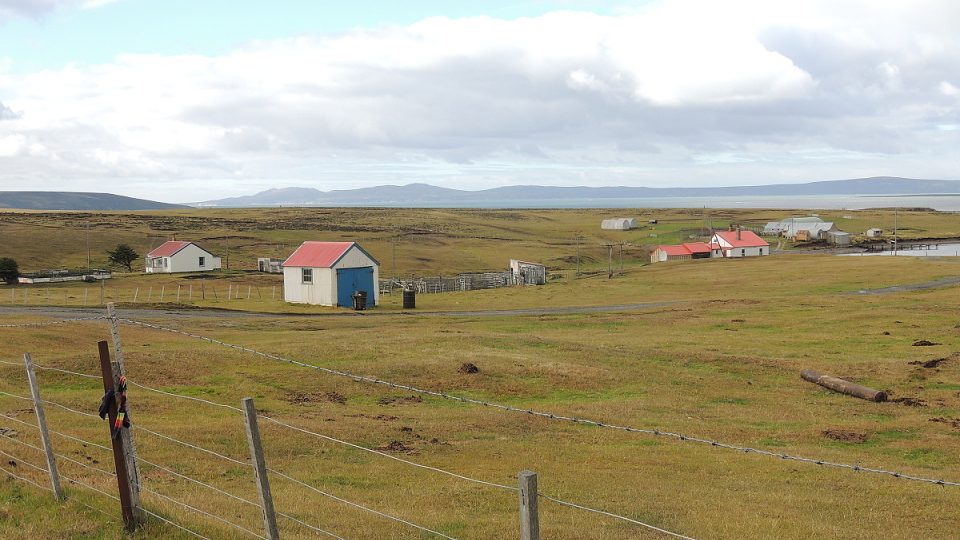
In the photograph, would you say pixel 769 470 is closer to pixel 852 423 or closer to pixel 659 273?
pixel 852 423

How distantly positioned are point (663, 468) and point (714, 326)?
1319 inches

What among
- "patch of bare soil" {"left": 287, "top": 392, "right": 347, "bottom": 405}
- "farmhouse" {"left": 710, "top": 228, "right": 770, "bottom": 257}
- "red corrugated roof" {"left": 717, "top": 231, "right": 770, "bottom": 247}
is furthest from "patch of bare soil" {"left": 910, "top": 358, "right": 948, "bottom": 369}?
"red corrugated roof" {"left": 717, "top": 231, "right": 770, "bottom": 247}

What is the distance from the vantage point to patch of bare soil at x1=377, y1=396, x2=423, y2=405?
81.7 feet

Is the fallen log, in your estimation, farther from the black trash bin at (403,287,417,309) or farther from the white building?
the white building

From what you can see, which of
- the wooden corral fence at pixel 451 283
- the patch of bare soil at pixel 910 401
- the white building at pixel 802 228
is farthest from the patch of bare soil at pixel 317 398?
the white building at pixel 802 228

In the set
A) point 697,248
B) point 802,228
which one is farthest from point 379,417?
point 802,228

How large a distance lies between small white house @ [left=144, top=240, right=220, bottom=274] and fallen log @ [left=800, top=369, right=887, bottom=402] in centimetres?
8258

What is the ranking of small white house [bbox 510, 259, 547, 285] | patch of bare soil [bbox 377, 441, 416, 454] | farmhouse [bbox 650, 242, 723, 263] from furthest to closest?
1. farmhouse [bbox 650, 242, 723, 263]
2. small white house [bbox 510, 259, 547, 285]
3. patch of bare soil [bbox 377, 441, 416, 454]

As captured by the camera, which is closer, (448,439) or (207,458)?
(207,458)

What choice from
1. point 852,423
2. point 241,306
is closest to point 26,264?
point 241,306

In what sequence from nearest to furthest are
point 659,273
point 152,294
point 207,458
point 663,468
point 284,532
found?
point 284,532
point 207,458
point 663,468
point 152,294
point 659,273

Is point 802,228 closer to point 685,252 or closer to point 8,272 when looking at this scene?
point 685,252

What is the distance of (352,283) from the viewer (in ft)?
215

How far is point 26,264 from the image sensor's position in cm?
10700
